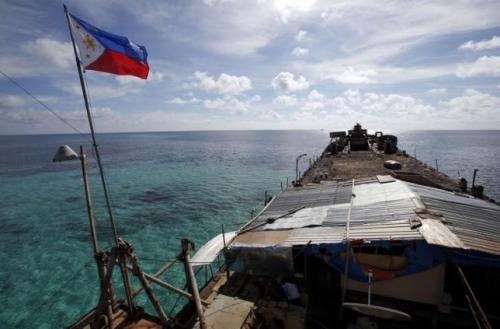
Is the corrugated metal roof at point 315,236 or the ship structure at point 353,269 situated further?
the corrugated metal roof at point 315,236

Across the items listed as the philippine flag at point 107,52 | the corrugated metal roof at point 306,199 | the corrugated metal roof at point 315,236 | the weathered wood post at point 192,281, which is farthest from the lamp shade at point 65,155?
the corrugated metal roof at point 306,199

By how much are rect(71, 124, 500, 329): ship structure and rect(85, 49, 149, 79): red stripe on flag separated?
5.84 metres

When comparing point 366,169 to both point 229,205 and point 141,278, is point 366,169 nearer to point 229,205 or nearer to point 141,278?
point 229,205

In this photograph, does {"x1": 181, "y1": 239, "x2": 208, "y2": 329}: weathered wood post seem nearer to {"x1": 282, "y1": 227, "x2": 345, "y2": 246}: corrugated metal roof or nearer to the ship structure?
the ship structure

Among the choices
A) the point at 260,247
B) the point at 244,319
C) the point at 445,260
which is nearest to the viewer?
the point at 244,319

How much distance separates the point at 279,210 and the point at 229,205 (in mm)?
24796

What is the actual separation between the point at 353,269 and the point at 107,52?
13.2 metres

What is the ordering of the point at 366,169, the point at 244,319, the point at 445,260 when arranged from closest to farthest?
Answer: the point at 244,319 → the point at 445,260 → the point at 366,169

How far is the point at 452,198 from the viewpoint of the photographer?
54.5 ft

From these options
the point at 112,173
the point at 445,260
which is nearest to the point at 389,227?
the point at 445,260

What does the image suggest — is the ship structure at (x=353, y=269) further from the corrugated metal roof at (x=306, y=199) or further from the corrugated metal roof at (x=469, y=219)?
the corrugated metal roof at (x=306, y=199)

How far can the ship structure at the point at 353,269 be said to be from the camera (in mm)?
9703

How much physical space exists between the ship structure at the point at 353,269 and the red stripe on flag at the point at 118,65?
584 cm

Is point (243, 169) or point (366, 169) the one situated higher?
point (366, 169)
